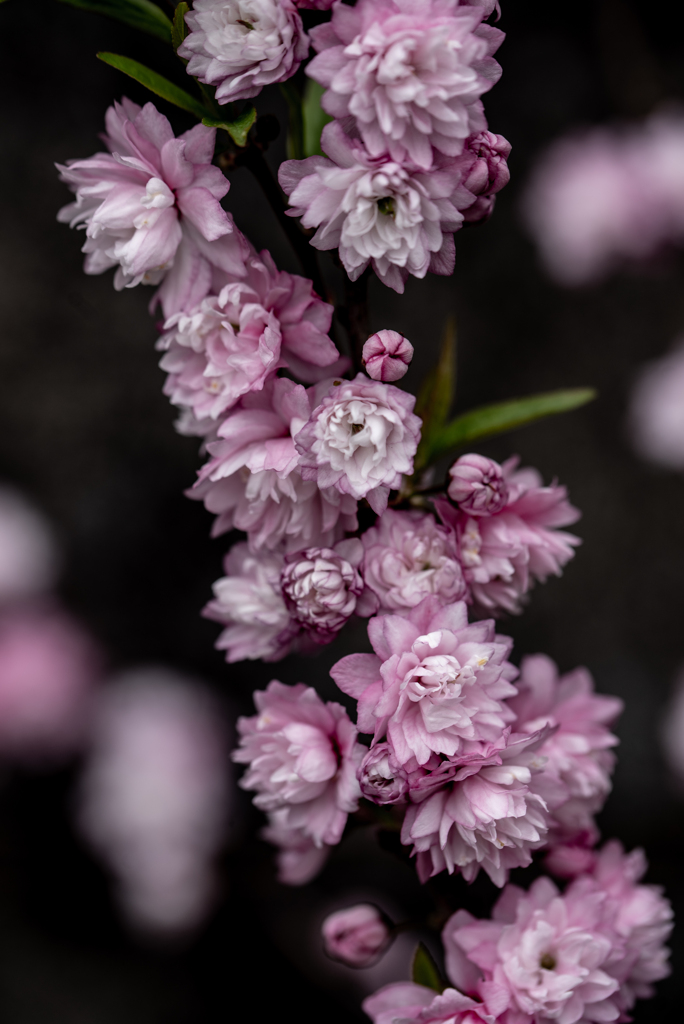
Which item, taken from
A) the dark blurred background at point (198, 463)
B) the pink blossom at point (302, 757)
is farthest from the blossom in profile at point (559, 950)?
the dark blurred background at point (198, 463)

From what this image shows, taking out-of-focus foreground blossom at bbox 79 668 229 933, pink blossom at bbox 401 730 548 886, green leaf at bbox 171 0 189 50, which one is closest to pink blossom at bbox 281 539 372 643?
pink blossom at bbox 401 730 548 886

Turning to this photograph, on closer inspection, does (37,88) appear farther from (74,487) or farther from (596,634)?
(596,634)

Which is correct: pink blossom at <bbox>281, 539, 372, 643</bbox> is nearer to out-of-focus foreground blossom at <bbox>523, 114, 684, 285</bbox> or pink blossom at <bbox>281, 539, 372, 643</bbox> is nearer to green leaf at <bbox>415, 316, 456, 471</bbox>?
green leaf at <bbox>415, 316, 456, 471</bbox>

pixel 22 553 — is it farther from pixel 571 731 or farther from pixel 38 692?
pixel 571 731

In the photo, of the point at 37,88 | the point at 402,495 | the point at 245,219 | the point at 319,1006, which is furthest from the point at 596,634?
the point at 37,88

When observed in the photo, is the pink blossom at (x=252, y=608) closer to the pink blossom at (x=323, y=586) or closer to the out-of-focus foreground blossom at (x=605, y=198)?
the pink blossom at (x=323, y=586)

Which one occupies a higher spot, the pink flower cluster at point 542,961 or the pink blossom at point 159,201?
the pink blossom at point 159,201
